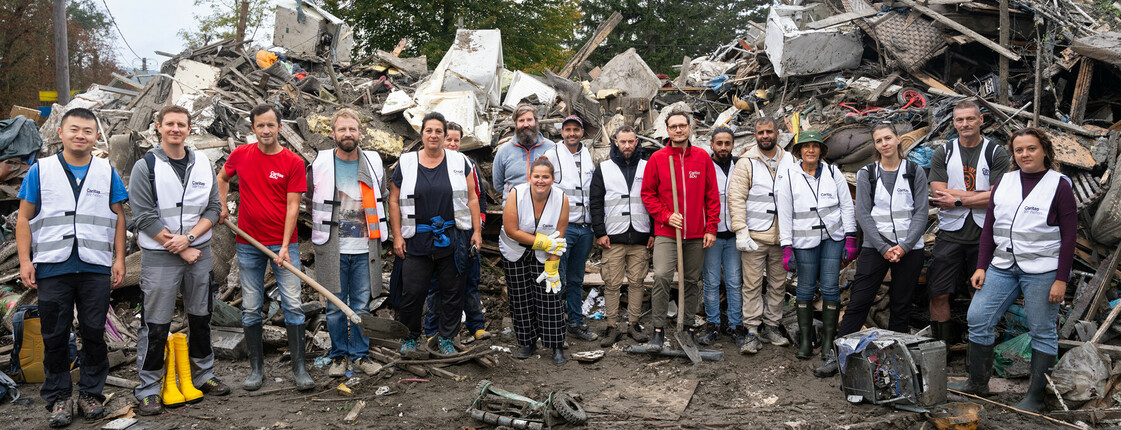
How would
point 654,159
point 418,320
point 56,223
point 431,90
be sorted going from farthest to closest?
point 431,90 < point 654,159 < point 418,320 < point 56,223

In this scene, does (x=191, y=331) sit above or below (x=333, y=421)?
above

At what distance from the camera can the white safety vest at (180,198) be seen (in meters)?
4.49

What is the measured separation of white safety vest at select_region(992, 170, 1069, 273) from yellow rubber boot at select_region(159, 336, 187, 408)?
5.70 m

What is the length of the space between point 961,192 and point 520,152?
3.66 meters

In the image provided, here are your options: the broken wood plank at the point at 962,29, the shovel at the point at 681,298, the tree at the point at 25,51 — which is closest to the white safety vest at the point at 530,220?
the shovel at the point at 681,298

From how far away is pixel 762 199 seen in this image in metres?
5.82

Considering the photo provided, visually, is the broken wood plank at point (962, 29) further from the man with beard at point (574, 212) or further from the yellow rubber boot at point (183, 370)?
the yellow rubber boot at point (183, 370)

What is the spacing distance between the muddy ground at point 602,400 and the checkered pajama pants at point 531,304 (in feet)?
0.74

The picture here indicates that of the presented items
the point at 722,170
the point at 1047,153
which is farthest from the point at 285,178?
the point at 1047,153

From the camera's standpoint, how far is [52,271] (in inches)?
168

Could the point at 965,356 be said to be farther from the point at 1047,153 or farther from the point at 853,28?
the point at 853,28

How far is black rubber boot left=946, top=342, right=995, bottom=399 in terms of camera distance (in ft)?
15.8

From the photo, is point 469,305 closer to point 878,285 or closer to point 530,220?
point 530,220

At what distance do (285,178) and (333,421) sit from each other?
68.9 inches
